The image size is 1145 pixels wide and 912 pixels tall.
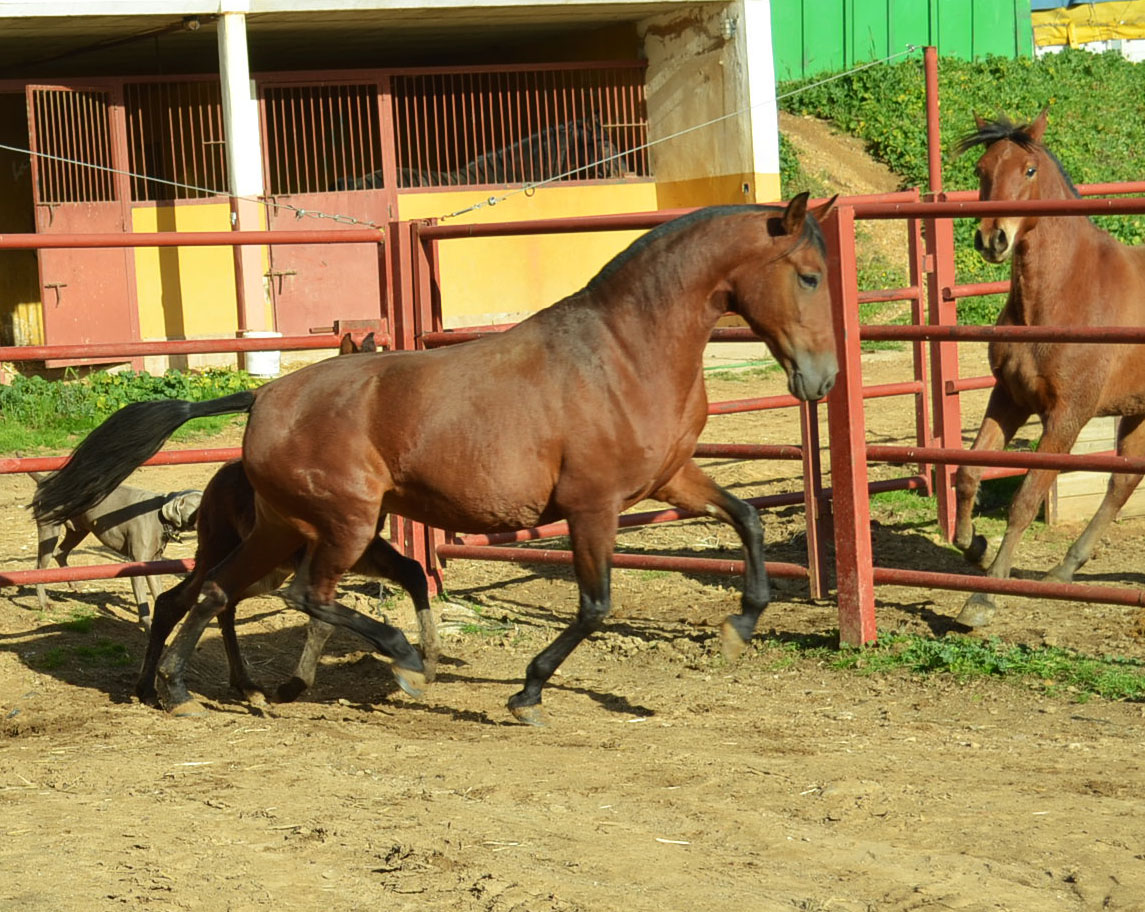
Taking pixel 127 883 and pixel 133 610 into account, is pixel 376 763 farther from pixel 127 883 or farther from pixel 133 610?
pixel 133 610

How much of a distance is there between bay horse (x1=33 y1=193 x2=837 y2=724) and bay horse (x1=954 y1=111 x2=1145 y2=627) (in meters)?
2.07

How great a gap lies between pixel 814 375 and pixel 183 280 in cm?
1224

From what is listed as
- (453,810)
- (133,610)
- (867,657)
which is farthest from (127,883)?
(133,610)

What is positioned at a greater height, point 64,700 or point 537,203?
point 537,203

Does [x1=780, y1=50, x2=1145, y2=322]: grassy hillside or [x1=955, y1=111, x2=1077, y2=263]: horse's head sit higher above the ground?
[x1=780, y1=50, x2=1145, y2=322]: grassy hillside

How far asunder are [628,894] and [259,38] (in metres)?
15.2

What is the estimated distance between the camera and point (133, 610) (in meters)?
7.64

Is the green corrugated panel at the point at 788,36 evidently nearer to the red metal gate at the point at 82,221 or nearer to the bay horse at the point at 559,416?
the red metal gate at the point at 82,221

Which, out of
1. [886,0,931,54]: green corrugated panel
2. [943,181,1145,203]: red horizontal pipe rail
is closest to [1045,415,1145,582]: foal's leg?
[943,181,1145,203]: red horizontal pipe rail

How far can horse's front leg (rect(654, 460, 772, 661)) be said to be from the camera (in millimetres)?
5590

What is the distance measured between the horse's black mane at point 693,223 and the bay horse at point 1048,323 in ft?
6.74

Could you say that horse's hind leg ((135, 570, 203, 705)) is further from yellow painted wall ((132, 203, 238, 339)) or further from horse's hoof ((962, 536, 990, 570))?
yellow painted wall ((132, 203, 238, 339))

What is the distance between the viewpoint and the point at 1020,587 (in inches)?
226

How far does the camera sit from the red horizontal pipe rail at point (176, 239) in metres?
6.22
